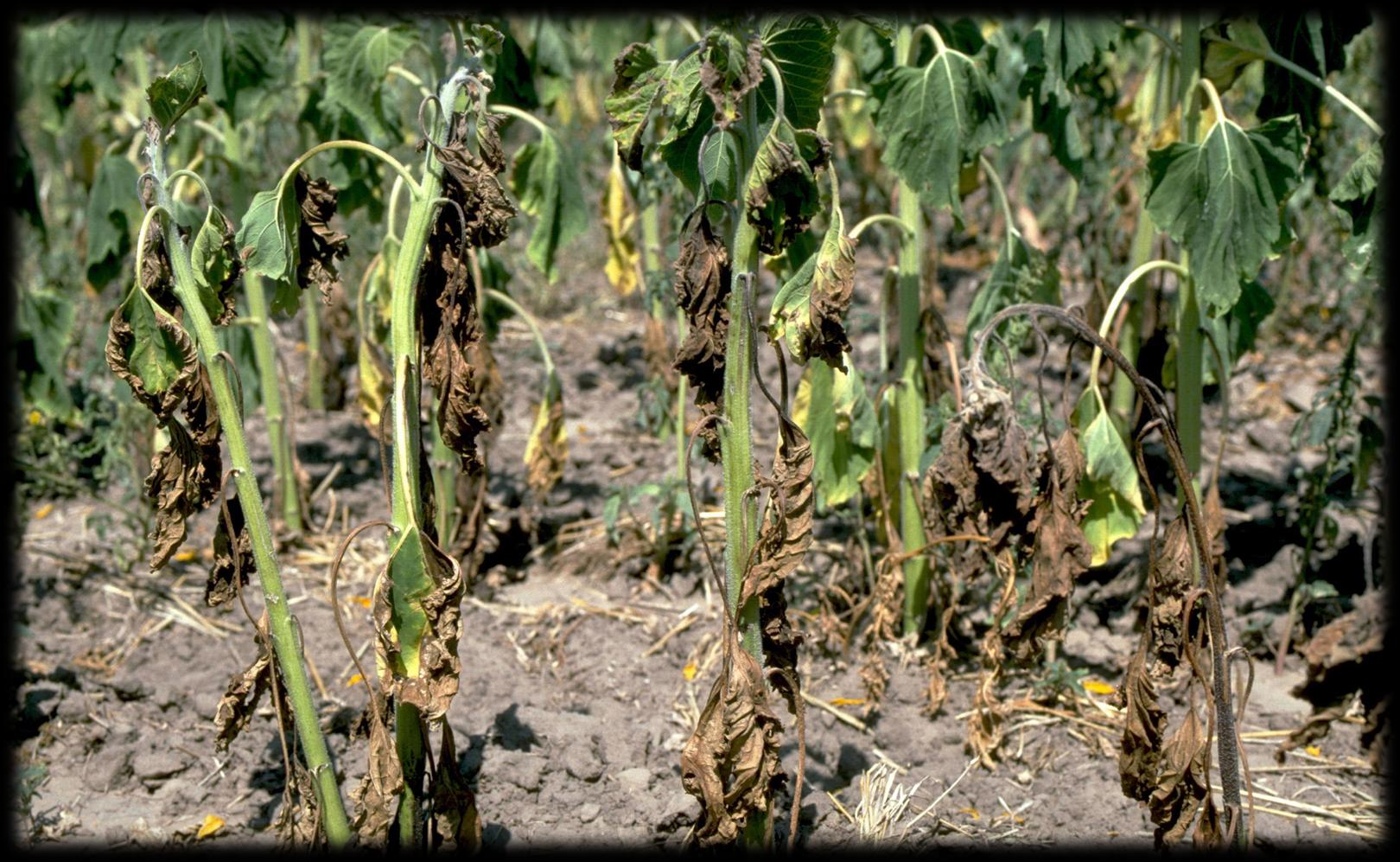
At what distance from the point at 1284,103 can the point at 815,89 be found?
1755 millimetres

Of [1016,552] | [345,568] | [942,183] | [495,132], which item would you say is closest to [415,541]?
[495,132]

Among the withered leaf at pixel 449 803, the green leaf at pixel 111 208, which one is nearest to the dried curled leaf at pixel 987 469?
the withered leaf at pixel 449 803

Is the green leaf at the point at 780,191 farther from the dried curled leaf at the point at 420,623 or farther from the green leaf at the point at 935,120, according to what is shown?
the green leaf at the point at 935,120

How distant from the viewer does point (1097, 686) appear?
325 centimetres

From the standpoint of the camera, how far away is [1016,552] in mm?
2748

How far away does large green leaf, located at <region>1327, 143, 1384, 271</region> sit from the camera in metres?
2.92

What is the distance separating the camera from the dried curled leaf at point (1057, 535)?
2295mm

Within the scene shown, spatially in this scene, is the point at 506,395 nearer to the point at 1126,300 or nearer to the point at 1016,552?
the point at 1126,300

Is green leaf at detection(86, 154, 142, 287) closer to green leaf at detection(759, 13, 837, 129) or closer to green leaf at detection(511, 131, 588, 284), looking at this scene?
green leaf at detection(511, 131, 588, 284)

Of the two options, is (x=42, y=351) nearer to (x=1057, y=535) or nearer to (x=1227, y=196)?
(x=1057, y=535)

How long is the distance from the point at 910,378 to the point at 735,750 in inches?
54.7

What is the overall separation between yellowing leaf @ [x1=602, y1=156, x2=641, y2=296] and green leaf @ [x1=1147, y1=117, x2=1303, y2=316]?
1841 mm

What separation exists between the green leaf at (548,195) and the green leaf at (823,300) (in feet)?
4.93

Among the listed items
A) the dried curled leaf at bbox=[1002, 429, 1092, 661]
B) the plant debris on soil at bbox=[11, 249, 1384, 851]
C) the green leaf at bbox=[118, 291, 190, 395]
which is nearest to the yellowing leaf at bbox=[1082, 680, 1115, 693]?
the plant debris on soil at bbox=[11, 249, 1384, 851]
